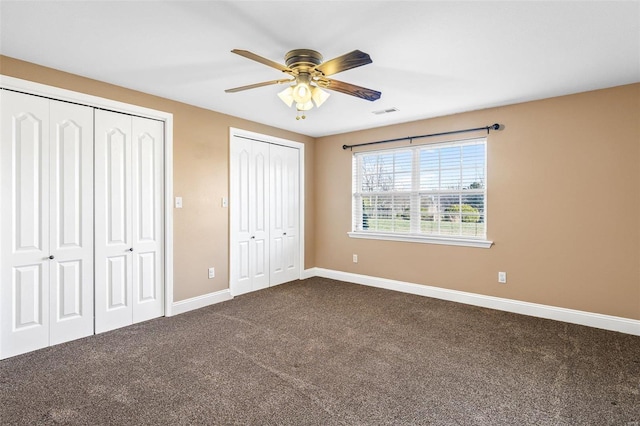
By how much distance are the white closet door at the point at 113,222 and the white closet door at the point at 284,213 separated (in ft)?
6.55

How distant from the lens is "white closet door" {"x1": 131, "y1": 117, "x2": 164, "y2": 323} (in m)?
3.42

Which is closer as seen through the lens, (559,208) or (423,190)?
(559,208)

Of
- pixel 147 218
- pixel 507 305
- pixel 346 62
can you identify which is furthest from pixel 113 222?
pixel 507 305

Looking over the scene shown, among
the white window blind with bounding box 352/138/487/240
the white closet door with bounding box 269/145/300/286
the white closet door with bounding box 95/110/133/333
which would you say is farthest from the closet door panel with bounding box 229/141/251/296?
the white window blind with bounding box 352/138/487/240

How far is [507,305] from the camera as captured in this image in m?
3.83

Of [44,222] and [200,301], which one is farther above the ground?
[44,222]

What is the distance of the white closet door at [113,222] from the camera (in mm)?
3152

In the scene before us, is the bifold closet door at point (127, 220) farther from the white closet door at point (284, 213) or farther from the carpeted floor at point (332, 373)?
the white closet door at point (284, 213)

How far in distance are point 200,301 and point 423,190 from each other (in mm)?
3200

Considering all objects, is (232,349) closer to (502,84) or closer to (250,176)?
(250,176)

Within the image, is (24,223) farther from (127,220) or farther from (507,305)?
(507,305)

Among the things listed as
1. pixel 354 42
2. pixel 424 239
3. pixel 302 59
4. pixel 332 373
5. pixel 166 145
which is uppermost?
pixel 354 42

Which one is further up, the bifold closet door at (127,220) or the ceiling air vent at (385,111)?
the ceiling air vent at (385,111)

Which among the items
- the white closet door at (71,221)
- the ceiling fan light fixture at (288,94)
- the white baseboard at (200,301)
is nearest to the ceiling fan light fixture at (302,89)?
the ceiling fan light fixture at (288,94)
